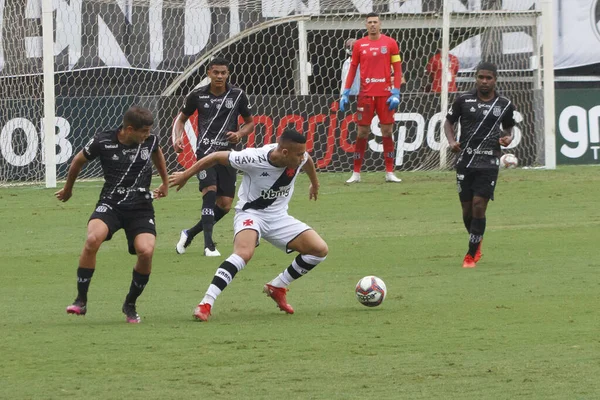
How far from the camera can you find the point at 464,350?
7.70 meters

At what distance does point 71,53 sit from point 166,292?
1339cm

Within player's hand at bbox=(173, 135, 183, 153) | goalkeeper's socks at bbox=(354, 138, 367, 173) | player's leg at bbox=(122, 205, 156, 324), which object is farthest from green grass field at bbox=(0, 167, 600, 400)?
goalkeeper's socks at bbox=(354, 138, 367, 173)

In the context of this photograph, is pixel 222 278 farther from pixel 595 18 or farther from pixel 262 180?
pixel 595 18

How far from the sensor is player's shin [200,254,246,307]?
9.08m

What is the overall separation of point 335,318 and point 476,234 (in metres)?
3.36

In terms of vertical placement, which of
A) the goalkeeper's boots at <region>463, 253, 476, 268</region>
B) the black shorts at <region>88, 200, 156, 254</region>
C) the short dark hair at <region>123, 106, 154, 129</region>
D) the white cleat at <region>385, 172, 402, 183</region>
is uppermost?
the short dark hair at <region>123, 106, 154, 129</region>

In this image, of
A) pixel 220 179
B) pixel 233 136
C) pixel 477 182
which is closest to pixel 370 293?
Answer: pixel 477 182

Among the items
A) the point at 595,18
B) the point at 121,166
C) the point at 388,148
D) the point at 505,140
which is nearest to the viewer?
the point at 121,166

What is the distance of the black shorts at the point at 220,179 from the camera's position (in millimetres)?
13336

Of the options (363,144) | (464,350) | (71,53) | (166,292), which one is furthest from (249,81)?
(464,350)

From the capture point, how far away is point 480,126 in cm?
1245

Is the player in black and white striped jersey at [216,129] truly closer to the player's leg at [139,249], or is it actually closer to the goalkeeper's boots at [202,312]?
the player's leg at [139,249]

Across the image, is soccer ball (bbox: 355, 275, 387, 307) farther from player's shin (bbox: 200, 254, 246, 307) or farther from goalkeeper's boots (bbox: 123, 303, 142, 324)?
goalkeeper's boots (bbox: 123, 303, 142, 324)

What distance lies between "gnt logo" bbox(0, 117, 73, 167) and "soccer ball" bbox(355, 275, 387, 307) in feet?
40.3
